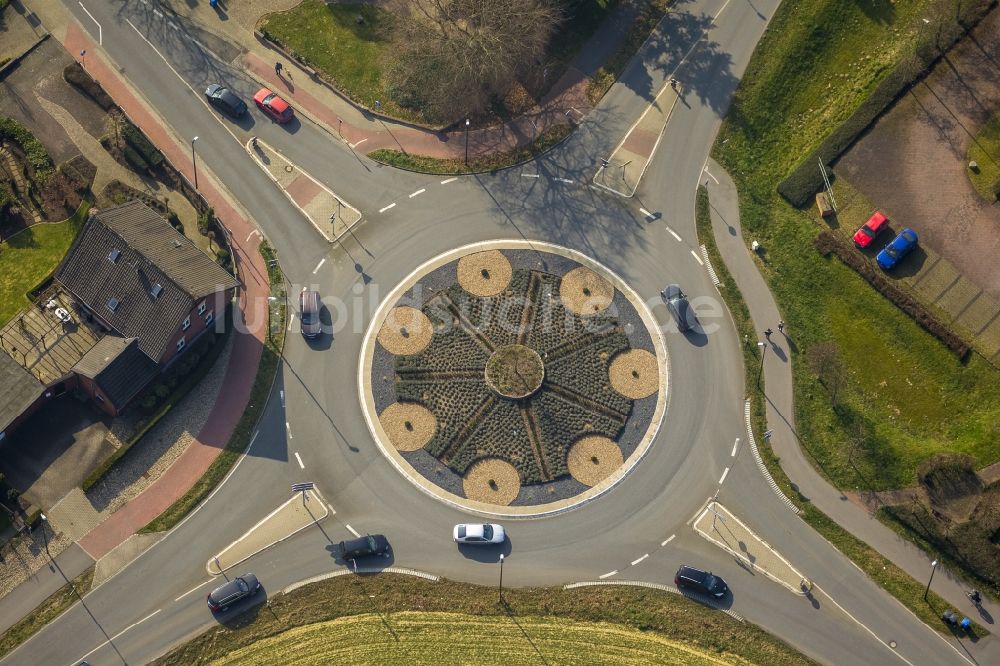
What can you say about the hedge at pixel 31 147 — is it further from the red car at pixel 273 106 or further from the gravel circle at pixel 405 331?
the gravel circle at pixel 405 331

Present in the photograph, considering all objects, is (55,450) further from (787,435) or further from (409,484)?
(787,435)

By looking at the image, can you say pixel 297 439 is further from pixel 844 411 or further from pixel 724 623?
pixel 844 411

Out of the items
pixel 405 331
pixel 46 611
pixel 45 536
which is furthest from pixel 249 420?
pixel 46 611

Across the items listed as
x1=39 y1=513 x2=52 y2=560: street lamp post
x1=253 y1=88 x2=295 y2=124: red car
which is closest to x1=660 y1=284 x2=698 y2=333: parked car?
x1=253 y1=88 x2=295 y2=124: red car

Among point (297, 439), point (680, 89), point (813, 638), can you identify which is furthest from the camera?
point (680, 89)

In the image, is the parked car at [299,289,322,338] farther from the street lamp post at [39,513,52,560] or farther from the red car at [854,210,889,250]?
the red car at [854,210,889,250]

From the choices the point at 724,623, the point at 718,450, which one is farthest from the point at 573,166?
the point at 724,623
